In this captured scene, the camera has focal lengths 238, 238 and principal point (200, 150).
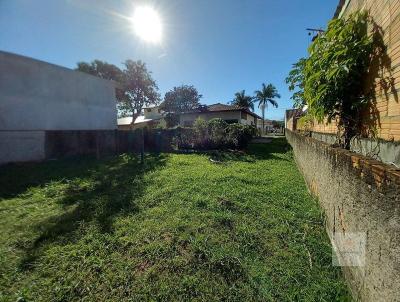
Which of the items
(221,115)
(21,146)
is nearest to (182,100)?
(221,115)

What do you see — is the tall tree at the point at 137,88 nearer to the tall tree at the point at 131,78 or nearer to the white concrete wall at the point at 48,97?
the tall tree at the point at 131,78

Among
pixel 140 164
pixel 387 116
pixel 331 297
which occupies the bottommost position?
pixel 331 297

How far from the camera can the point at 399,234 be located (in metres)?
1.35

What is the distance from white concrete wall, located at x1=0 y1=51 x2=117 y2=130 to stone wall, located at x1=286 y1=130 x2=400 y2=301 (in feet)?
34.9

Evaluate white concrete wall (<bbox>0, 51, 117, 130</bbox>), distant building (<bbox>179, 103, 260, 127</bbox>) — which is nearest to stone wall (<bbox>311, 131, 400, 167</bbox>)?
white concrete wall (<bbox>0, 51, 117, 130</bbox>)

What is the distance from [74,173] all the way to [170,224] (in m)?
5.24

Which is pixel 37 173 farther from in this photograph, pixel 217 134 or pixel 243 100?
pixel 243 100

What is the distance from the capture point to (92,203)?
4.80 meters

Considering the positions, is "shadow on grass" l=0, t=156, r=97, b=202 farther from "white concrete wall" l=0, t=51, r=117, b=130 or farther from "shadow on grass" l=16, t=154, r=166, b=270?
"white concrete wall" l=0, t=51, r=117, b=130

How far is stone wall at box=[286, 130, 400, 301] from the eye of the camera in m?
1.43

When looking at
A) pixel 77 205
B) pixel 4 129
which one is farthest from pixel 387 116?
pixel 4 129

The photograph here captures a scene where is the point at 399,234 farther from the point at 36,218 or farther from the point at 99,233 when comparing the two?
the point at 36,218

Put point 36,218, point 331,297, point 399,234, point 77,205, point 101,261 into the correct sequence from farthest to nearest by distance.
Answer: point 77,205 < point 36,218 < point 101,261 < point 331,297 < point 399,234

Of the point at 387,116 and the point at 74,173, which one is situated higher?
the point at 387,116
